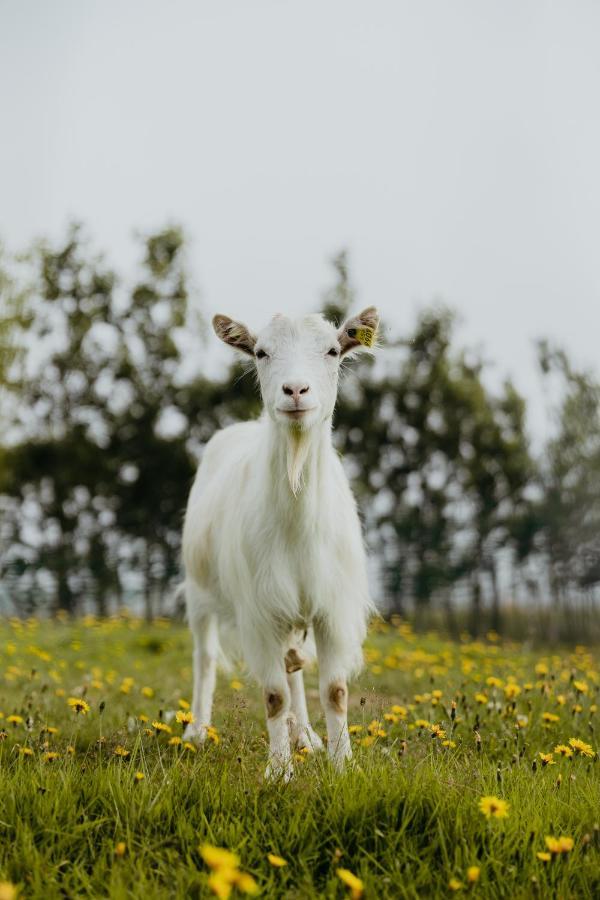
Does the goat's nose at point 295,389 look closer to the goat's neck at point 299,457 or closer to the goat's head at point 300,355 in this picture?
the goat's head at point 300,355

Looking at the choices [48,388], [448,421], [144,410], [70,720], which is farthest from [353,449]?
[70,720]

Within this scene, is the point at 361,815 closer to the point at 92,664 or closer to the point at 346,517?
the point at 346,517

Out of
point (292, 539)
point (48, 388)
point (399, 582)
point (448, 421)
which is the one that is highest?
point (48, 388)

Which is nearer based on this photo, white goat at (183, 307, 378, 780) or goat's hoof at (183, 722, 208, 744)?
white goat at (183, 307, 378, 780)

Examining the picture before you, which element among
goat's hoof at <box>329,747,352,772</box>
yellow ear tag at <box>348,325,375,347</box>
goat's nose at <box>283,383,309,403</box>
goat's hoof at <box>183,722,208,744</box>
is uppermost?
yellow ear tag at <box>348,325,375,347</box>

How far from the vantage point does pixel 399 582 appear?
19.8 meters

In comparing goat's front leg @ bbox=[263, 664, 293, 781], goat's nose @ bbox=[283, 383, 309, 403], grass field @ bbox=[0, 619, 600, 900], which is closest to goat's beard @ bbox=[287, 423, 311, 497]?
goat's nose @ bbox=[283, 383, 309, 403]

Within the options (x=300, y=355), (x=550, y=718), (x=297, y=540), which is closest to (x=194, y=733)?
(x=297, y=540)

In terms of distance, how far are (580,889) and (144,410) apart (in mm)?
18754

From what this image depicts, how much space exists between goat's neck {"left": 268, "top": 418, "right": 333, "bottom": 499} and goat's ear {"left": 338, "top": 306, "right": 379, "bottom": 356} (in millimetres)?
488

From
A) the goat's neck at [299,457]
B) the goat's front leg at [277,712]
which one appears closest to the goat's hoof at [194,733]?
the goat's front leg at [277,712]

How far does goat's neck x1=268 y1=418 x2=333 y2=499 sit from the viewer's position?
4.43m

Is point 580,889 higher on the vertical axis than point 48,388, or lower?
lower

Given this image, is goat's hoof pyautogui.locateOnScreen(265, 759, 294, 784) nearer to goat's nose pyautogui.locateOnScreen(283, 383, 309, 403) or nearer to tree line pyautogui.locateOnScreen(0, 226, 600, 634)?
goat's nose pyautogui.locateOnScreen(283, 383, 309, 403)
